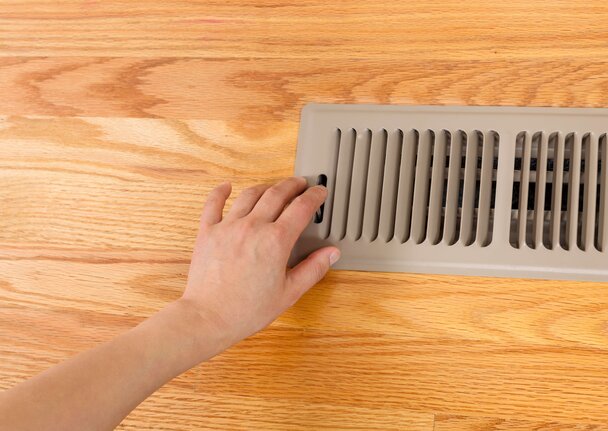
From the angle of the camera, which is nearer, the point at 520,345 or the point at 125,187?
the point at 520,345

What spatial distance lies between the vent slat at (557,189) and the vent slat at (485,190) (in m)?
0.06

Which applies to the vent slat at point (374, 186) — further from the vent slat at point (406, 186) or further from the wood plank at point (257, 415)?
the wood plank at point (257, 415)

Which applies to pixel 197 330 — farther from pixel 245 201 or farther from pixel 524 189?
pixel 524 189

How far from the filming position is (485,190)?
0.72m

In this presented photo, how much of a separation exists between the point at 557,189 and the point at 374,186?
0.58 feet

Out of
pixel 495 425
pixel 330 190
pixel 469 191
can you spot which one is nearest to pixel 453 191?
pixel 469 191

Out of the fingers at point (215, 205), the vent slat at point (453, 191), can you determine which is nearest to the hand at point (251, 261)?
the fingers at point (215, 205)

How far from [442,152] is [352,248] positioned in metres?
0.13

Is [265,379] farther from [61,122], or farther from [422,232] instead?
[61,122]

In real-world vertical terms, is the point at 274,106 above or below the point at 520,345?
above

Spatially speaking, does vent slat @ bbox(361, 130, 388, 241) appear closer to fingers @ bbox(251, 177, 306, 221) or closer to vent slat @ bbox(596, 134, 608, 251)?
fingers @ bbox(251, 177, 306, 221)

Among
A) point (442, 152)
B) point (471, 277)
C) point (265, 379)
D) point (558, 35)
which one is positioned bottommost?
point (265, 379)

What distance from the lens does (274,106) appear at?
30.8 inches

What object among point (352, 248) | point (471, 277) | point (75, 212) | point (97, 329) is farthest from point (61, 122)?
point (471, 277)
